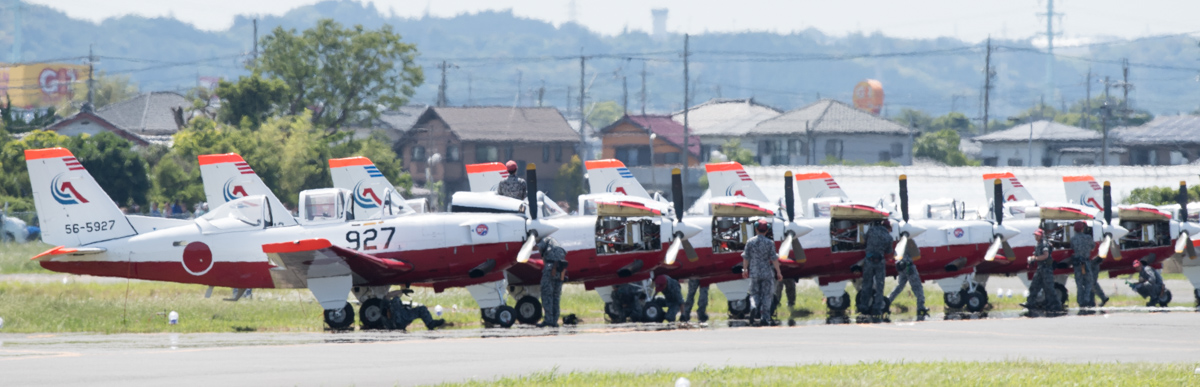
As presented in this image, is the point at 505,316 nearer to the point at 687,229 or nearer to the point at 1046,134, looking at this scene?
the point at 687,229

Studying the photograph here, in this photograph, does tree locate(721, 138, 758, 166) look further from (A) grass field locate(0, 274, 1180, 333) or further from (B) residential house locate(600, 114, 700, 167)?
(A) grass field locate(0, 274, 1180, 333)

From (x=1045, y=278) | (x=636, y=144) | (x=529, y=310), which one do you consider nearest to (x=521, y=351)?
(x=529, y=310)

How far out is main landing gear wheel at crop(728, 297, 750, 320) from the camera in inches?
925

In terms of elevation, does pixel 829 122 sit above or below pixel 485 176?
above

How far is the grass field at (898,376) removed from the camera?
36.3 ft

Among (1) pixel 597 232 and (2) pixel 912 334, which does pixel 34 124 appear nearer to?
(1) pixel 597 232

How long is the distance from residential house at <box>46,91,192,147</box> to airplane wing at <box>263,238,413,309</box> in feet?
187

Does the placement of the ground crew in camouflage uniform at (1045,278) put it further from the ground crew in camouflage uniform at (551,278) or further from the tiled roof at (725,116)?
the tiled roof at (725,116)

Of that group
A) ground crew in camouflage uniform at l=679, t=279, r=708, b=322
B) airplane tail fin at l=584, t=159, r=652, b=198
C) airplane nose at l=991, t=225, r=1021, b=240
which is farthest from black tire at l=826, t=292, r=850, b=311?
airplane tail fin at l=584, t=159, r=652, b=198

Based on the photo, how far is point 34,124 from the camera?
2447 inches

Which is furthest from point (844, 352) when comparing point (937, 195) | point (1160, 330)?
point (937, 195)

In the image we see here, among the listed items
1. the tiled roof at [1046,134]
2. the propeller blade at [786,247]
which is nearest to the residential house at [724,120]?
the tiled roof at [1046,134]

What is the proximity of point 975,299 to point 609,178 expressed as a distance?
844cm

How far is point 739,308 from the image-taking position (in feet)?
77.3
